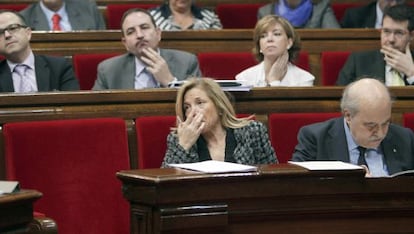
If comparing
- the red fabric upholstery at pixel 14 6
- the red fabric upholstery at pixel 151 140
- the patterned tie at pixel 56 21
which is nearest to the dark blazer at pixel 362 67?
the red fabric upholstery at pixel 151 140

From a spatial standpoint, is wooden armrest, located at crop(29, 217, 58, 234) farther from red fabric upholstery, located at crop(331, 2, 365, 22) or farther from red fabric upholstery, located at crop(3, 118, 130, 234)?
red fabric upholstery, located at crop(331, 2, 365, 22)

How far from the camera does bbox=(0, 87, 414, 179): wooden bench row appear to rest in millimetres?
2904

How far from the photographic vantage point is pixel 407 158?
282cm

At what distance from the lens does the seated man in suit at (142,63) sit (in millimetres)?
3625

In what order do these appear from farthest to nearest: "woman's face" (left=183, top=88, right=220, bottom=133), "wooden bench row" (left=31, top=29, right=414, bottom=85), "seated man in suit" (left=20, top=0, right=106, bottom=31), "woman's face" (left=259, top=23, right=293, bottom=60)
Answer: "seated man in suit" (left=20, top=0, right=106, bottom=31), "wooden bench row" (left=31, top=29, right=414, bottom=85), "woman's face" (left=259, top=23, right=293, bottom=60), "woman's face" (left=183, top=88, right=220, bottom=133)

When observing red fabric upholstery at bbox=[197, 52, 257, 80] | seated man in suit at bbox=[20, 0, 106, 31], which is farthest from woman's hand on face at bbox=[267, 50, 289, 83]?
seated man in suit at bbox=[20, 0, 106, 31]

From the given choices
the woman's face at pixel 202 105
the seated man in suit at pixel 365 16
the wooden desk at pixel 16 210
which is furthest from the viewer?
the seated man in suit at pixel 365 16

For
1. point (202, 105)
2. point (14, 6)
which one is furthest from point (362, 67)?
point (14, 6)

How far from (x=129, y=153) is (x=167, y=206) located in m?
0.95

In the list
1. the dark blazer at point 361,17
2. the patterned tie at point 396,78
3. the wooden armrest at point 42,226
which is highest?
the dark blazer at point 361,17

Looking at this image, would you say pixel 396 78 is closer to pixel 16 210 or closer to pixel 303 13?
pixel 303 13

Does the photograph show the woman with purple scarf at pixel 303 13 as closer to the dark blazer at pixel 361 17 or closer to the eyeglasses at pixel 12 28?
the dark blazer at pixel 361 17

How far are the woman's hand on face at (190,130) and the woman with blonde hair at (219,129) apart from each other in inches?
0.6

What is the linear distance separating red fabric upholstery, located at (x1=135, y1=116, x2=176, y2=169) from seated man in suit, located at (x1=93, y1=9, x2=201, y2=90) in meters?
0.72
